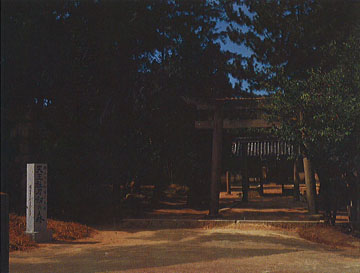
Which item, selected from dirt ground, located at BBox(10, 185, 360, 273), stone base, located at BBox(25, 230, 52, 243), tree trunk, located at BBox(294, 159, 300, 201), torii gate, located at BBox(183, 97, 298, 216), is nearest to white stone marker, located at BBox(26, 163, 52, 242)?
stone base, located at BBox(25, 230, 52, 243)

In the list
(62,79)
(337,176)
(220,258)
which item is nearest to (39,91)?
(62,79)

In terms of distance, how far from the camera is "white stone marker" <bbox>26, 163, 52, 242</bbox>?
9875 mm

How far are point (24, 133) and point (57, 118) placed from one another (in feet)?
2.96

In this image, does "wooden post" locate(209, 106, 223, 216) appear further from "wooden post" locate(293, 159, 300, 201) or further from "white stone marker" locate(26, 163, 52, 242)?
"wooden post" locate(293, 159, 300, 201)

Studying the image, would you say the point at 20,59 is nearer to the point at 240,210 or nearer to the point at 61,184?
the point at 61,184

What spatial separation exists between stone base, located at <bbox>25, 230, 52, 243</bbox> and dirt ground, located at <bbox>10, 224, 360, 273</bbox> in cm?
38

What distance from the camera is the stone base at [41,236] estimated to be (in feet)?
32.0

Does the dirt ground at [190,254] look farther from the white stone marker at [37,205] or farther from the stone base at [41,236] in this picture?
the white stone marker at [37,205]

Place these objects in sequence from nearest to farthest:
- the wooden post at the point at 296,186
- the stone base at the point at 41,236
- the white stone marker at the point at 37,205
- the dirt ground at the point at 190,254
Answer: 1. the dirt ground at the point at 190,254
2. the stone base at the point at 41,236
3. the white stone marker at the point at 37,205
4. the wooden post at the point at 296,186

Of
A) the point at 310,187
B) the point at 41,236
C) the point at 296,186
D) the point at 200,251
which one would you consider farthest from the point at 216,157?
the point at 296,186

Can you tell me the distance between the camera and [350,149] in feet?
35.0

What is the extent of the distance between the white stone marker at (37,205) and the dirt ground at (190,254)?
490mm

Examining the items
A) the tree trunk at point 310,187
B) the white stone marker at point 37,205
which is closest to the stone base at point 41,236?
the white stone marker at point 37,205

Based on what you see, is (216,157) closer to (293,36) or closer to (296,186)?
(293,36)
